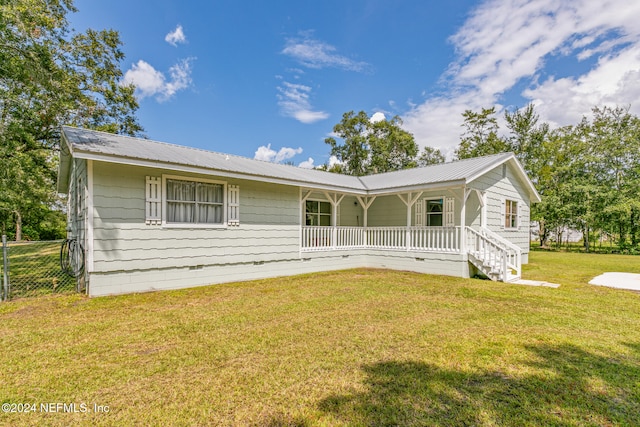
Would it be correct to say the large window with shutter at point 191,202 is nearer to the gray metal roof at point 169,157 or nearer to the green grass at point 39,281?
the gray metal roof at point 169,157

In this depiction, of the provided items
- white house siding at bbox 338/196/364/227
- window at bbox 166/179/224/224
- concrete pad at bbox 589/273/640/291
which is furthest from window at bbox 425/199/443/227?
window at bbox 166/179/224/224

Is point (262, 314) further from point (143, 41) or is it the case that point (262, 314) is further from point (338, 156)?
point (338, 156)

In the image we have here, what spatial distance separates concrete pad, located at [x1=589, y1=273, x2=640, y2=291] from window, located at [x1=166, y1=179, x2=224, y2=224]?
10.4 meters

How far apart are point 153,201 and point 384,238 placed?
7688 millimetres

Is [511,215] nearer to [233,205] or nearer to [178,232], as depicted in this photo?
[233,205]

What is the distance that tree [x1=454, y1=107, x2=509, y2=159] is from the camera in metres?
27.0

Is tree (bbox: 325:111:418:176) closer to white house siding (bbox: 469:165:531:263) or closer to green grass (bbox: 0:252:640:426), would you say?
white house siding (bbox: 469:165:531:263)


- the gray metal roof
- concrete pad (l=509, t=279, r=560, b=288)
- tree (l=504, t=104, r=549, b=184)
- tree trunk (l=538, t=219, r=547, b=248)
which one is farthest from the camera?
tree (l=504, t=104, r=549, b=184)

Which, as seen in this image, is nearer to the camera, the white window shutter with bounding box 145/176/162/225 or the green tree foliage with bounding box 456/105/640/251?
the white window shutter with bounding box 145/176/162/225

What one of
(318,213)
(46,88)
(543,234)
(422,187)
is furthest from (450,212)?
(543,234)

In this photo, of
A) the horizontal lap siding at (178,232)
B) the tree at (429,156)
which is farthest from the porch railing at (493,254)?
the tree at (429,156)

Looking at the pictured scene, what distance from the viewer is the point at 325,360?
3.38 meters

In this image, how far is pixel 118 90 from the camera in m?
16.7

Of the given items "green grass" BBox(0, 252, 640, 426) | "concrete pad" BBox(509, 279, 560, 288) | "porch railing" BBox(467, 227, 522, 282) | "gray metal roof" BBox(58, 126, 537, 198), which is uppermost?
"gray metal roof" BBox(58, 126, 537, 198)
